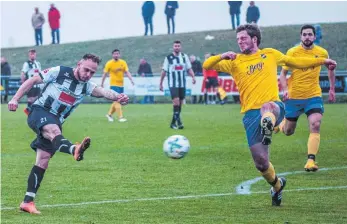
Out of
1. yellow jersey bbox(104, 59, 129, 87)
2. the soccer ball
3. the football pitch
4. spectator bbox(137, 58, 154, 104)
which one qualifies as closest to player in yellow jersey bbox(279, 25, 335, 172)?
the football pitch

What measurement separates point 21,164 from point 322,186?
5752mm

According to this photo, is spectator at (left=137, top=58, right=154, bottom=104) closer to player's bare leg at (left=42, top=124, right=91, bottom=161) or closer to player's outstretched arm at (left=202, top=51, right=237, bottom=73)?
player's outstretched arm at (left=202, top=51, right=237, bottom=73)

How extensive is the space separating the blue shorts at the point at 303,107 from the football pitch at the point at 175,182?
892 millimetres

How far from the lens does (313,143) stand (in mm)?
14016

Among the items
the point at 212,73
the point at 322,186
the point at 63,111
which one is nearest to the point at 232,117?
the point at 212,73

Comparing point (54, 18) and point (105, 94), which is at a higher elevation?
point (54, 18)

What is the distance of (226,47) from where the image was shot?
49000 millimetres

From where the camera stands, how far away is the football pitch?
32.5 feet

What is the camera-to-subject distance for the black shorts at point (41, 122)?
1036 centimetres

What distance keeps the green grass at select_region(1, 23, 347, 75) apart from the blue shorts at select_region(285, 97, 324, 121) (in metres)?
29.9

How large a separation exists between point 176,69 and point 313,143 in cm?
1044

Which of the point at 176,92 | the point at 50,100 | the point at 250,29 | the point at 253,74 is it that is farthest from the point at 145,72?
the point at 50,100

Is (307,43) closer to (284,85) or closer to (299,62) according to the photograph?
(284,85)

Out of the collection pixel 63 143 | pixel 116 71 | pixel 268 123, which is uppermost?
pixel 268 123
